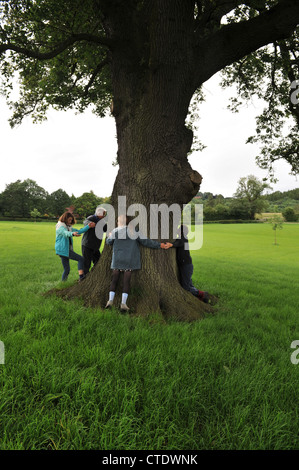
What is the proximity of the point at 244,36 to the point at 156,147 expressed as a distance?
2645mm

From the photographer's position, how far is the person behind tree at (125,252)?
4.19 metres

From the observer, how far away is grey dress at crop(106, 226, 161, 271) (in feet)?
13.9

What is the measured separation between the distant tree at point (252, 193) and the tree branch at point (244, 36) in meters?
86.4

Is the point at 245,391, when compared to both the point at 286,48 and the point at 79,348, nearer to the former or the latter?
the point at 79,348

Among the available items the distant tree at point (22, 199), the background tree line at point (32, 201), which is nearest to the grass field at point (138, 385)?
the background tree line at point (32, 201)

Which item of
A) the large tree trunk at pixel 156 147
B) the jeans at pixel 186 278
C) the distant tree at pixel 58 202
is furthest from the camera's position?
the distant tree at pixel 58 202

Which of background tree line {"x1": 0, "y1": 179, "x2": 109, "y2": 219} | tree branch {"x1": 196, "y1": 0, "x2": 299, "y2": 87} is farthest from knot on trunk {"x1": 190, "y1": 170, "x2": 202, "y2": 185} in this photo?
background tree line {"x1": 0, "y1": 179, "x2": 109, "y2": 219}

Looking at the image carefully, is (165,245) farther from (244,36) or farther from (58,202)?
(58,202)

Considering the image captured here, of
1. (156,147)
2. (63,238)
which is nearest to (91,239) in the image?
(63,238)

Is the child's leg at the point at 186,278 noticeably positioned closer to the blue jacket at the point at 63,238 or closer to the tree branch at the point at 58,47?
the blue jacket at the point at 63,238

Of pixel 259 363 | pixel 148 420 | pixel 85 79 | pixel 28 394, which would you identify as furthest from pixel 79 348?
pixel 85 79

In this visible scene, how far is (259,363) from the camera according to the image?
8.96ft

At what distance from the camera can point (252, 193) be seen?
90.3m
